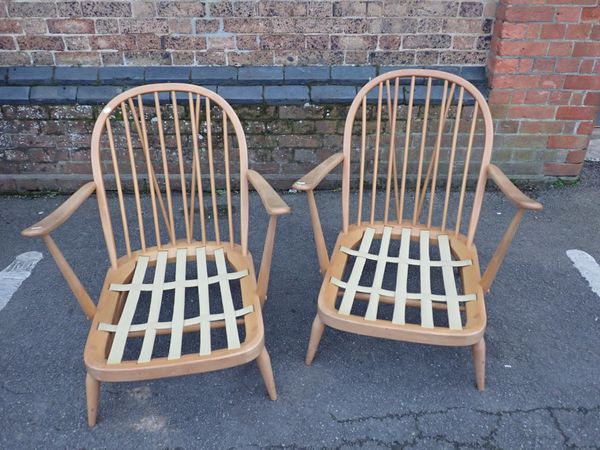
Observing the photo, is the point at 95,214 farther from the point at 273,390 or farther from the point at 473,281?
the point at 473,281

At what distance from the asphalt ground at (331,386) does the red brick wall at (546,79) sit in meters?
0.99

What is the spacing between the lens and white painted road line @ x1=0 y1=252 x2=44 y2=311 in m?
2.29

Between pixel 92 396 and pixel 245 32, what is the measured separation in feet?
7.01

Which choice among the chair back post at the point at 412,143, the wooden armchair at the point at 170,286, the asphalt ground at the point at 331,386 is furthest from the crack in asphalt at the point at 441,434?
the chair back post at the point at 412,143

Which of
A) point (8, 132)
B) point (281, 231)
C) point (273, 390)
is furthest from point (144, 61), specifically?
point (273, 390)

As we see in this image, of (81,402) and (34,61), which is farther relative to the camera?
(34,61)

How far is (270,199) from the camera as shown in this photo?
1.59 metres

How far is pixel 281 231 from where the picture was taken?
9.27ft

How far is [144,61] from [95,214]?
100 centimetres

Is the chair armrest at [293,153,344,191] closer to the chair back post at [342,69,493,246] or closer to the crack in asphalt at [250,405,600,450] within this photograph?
the chair back post at [342,69,493,246]

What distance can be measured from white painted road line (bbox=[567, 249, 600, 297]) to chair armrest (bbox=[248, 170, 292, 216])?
1686 mm

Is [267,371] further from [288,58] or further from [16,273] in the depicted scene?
[288,58]

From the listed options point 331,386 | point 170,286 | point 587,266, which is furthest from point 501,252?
point 170,286

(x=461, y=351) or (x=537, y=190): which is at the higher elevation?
(x=537, y=190)
